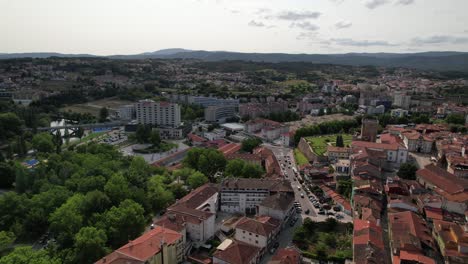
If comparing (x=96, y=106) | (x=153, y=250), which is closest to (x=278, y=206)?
(x=153, y=250)

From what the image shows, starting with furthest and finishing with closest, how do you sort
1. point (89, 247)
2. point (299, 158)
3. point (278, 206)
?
point (299, 158) < point (278, 206) < point (89, 247)

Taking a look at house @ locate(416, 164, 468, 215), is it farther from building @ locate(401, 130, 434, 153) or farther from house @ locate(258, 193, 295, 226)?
house @ locate(258, 193, 295, 226)

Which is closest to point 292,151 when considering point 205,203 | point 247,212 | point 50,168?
point 247,212

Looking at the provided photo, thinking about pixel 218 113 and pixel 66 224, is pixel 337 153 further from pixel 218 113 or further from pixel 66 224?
pixel 218 113

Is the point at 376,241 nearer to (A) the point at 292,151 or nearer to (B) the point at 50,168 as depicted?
(A) the point at 292,151

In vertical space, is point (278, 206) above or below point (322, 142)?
above

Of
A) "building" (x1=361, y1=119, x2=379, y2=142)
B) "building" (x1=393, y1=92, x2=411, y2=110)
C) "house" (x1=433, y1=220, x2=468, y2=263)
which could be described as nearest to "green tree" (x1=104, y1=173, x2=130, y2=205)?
"house" (x1=433, y1=220, x2=468, y2=263)
